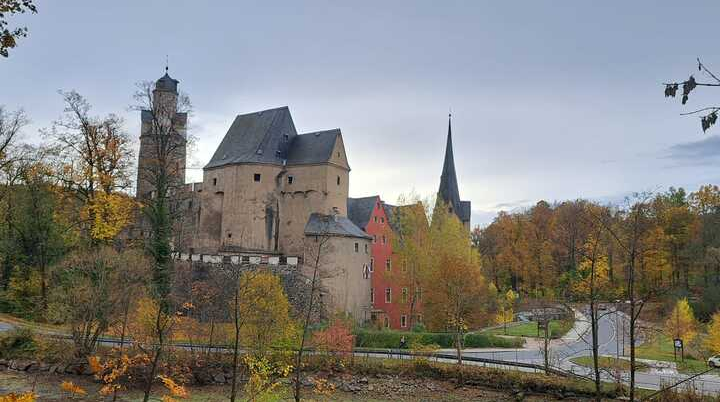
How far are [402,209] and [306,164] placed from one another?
7472 millimetres

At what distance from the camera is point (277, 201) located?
38.9 metres

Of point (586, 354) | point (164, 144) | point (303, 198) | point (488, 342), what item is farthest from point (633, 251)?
point (303, 198)

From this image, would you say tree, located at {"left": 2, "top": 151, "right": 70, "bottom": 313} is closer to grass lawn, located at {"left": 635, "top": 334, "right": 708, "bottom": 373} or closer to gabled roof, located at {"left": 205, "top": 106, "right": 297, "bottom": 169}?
gabled roof, located at {"left": 205, "top": 106, "right": 297, "bottom": 169}

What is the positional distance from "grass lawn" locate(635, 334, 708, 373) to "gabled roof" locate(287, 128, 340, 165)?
831 inches

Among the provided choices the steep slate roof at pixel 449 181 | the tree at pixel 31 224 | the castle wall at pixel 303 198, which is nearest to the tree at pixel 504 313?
the castle wall at pixel 303 198

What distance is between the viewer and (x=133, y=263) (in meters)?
24.8

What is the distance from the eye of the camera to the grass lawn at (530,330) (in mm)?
35281

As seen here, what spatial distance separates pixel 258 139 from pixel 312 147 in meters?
3.66

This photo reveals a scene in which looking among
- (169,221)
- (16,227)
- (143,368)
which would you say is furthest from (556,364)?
(16,227)

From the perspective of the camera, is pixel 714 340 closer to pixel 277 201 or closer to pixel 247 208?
pixel 277 201

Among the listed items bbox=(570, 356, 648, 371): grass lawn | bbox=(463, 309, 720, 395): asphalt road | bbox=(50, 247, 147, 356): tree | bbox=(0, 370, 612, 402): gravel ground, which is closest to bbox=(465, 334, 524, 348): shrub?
bbox=(463, 309, 720, 395): asphalt road

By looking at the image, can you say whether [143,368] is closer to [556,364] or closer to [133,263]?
[133,263]

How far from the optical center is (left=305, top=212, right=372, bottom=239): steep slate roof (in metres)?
36.1

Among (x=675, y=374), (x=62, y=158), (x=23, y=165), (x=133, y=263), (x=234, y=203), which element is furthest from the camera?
(x=234, y=203)
